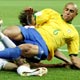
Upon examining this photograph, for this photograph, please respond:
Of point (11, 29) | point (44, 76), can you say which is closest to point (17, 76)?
point (44, 76)

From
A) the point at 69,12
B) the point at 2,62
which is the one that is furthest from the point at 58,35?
the point at 2,62

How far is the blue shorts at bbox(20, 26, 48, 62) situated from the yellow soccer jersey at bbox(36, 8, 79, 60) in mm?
75

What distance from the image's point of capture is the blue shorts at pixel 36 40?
6.25 meters

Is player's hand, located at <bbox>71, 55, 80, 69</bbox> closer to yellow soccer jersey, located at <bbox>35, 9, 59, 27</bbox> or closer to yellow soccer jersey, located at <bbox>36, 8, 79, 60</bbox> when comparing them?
yellow soccer jersey, located at <bbox>36, 8, 79, 60</bbox>

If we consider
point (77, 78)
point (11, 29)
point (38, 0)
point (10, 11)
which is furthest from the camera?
point (38, 0)

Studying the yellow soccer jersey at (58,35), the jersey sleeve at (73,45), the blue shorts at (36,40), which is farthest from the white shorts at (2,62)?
the jersey sleeve at (73,45)

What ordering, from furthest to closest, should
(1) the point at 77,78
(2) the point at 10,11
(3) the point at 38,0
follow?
(3) the point at 38,0 → (2) the point at 10,11 → (1) the point at 77,78

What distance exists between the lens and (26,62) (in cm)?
629

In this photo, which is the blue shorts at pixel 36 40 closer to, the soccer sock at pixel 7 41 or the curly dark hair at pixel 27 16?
the soccer sock at pixel 7 41

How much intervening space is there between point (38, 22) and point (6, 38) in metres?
0.78

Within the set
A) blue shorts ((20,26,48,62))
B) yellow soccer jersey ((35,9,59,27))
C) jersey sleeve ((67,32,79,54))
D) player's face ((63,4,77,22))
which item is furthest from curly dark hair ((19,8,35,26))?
jersey sleeve ((67,32,79,54))

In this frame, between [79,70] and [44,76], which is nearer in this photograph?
[44,76]

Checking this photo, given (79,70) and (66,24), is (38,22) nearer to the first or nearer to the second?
(66,24)

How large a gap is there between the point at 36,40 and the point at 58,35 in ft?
1.15
